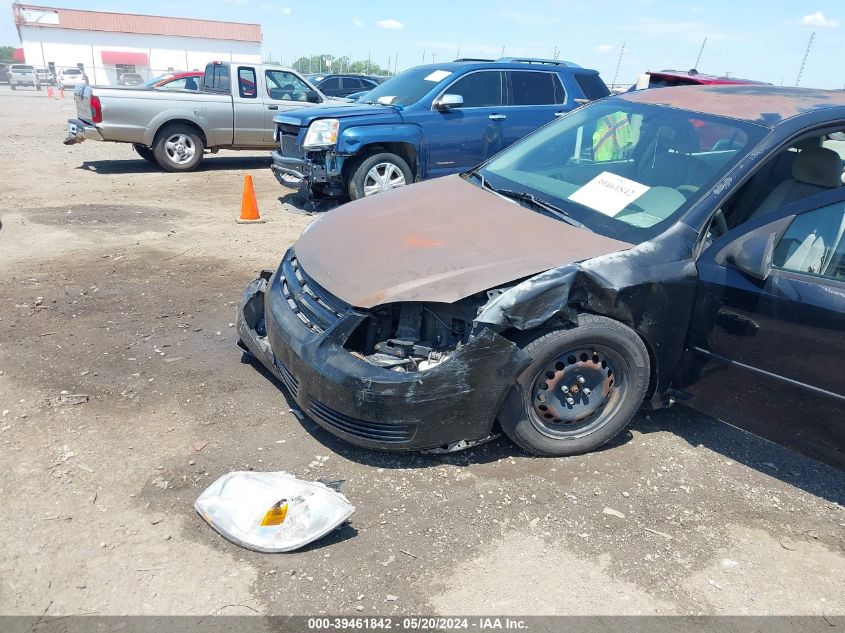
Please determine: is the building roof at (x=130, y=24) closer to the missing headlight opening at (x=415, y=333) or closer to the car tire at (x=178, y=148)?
the car tire at (x=178, y=148)

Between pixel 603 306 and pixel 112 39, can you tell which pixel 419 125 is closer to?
pixel 603 306

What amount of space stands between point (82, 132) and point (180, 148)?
1.54 m

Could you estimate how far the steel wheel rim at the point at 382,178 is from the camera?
8258 millimetres

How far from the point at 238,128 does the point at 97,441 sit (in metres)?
9.13

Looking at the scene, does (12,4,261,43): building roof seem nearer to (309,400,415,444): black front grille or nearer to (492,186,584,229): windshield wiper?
(492,186,584,229): windshield wiper

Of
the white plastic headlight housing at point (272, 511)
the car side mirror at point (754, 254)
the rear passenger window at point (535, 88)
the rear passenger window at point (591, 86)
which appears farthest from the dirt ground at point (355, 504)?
the rear passenger window at point (591, 86)

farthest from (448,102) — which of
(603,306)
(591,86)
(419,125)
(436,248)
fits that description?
(603,306)

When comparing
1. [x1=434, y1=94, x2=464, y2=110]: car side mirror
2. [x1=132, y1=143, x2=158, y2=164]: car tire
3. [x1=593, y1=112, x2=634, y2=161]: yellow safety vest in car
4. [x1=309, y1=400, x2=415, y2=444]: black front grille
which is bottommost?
[x1=132, y1=143, x2=158, y2=164]: car tire

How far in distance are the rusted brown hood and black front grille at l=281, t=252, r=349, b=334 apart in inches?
2.4

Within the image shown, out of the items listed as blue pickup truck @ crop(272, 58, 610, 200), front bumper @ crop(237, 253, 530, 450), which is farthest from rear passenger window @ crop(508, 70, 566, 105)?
front bumper @ crop(237, 253, 530, 450)

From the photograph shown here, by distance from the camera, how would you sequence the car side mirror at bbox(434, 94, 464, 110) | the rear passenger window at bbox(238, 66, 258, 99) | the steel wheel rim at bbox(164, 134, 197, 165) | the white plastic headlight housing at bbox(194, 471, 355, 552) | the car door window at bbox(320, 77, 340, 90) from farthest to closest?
the car door window at bbox(320, 77, 340, 90) → the rear passenger window at bbox(238, 66, 258, 99) → the steel wheel rim at bbox(164, 134, 197, 165) → the car side mirror at bbox(434, 94, 464, 110) → the white plastic headlight housing at bbox(194, 471, 355, 552)

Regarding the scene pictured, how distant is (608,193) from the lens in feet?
12.2

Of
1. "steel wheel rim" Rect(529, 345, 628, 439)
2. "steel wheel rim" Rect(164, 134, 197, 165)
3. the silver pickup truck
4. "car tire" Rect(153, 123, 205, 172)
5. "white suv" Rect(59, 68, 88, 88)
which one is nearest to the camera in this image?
"steel wheel rim" Rect(529, 345, 628, 439)

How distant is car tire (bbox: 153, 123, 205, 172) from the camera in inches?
434
